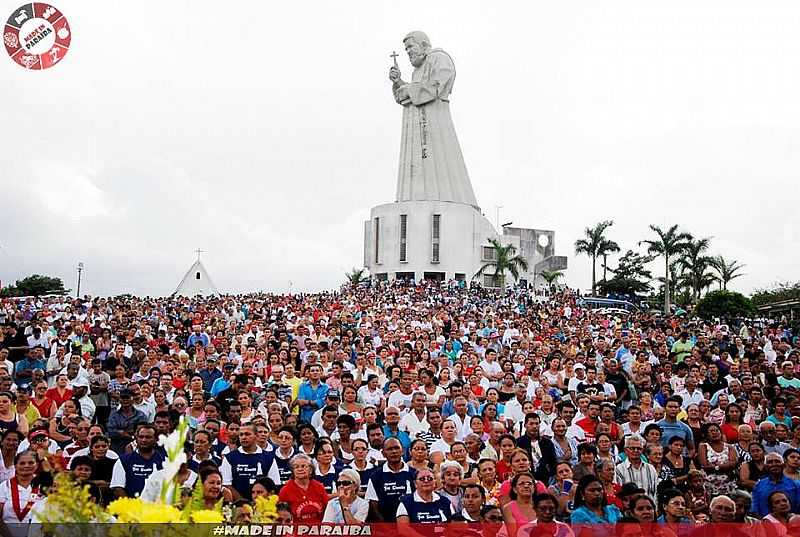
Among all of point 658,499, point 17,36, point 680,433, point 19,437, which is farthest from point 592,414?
point 17,36

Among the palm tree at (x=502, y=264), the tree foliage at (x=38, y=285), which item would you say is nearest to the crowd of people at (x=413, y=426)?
the palm tree at (x=502, y=264)

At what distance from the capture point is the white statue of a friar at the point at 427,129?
5816cm

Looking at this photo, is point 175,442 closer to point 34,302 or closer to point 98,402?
point 98,402

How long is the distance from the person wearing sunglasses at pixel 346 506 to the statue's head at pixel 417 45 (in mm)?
53780

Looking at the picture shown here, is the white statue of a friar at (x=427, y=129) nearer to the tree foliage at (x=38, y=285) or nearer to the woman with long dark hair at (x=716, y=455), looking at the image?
the tree foliage at (x=38, y=285)

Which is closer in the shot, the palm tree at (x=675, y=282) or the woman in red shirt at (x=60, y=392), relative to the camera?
the woman in red shirt at (x=60, y=392)

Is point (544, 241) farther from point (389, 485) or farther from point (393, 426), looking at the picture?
point (389, 485)

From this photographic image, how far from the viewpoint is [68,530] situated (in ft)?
7.88

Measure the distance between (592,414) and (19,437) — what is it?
680 centimetres

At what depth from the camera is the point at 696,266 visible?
5928 centimetres

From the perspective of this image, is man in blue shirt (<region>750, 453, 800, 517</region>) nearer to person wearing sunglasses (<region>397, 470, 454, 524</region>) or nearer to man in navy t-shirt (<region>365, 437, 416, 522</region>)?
person wearing sunglasses (<region>397, 470, 454, 524</region>)

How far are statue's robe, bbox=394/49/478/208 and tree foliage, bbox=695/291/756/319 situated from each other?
75.6 feet

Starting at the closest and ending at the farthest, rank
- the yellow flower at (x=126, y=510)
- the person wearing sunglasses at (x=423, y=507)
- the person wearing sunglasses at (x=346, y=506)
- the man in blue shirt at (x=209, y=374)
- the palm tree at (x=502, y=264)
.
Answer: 1. the yellow flower at (x=126, y=510)
2. the person wearing sunglasses at (x=423, y=507)
3. the person wearing sunglasses at (x=346, y=506)
4. the man in blue shirt at (x=209, y=374)
5. the palm tree at (x=502, y=264)

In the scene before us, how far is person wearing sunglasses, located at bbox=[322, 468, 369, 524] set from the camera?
7.09 meters
